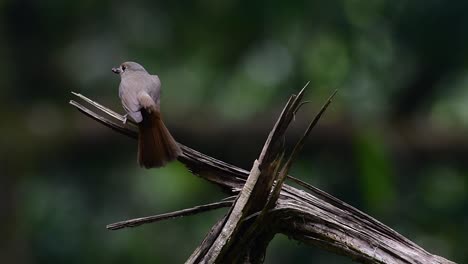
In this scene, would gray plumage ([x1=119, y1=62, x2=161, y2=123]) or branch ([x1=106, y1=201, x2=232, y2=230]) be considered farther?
gray plumage ([x1=119, y1=62, x2=161, y2=123])

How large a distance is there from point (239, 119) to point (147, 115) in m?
4.39

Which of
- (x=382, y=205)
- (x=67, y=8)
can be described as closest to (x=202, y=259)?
(x=382, y=205)

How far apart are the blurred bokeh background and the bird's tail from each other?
11.9ft

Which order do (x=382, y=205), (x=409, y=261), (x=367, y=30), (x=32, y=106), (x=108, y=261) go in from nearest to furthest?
(x=409, y=261) < (x=382, y=205) < (x=367, y=30) < (x=108, y=261) < (x=32, y=106)

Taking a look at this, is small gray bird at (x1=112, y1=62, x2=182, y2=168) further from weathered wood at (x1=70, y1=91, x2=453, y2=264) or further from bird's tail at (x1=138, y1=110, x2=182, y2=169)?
weathered wood at (x1=70, y1=91, x2=453, y2=264)

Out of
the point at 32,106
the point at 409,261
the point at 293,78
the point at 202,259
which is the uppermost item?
the point at 293,78

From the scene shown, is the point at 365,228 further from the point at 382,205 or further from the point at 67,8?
the point at 67,8

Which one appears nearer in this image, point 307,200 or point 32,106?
point 307,200

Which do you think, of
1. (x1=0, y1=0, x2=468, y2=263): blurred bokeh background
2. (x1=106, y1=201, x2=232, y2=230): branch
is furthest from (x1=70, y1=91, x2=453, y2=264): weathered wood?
(x1=0, y1=0, x2=468, y2=263): blurred bokeh background

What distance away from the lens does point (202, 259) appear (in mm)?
2658

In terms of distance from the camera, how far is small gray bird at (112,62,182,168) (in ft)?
10.4

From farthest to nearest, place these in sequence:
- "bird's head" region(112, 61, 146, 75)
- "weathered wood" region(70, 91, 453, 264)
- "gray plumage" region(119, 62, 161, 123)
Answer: "bird's head" region(112, 61, 146, 75)
"gray plumage" region(119, 62, 161, 123)
"weathered wood" region(70, 91, 453, 264)

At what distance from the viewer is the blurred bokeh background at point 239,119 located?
7645 millimetres

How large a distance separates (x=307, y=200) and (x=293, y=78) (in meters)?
5.17
